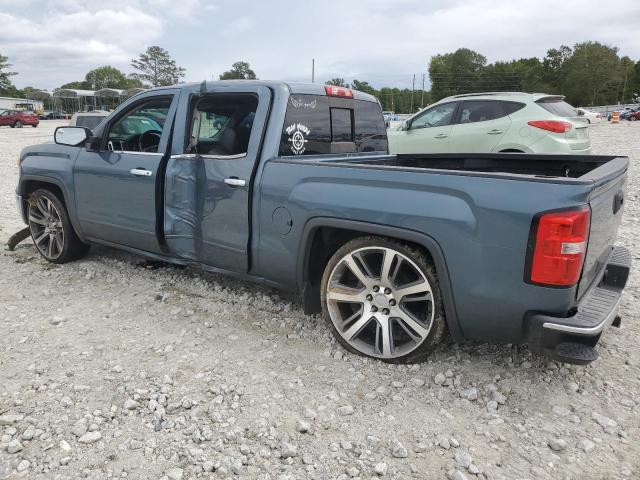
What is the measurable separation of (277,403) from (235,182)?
1549 mm

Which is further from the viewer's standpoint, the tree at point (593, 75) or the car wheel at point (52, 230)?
the tree at point (593, 75)

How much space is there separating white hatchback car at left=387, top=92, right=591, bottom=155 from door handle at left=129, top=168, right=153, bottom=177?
5.65 metres

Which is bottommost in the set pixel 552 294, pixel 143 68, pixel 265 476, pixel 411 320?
pixel 265 476

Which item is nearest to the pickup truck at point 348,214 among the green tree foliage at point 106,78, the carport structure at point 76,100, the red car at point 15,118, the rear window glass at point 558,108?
the rear window glass at point 558,108

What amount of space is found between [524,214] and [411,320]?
0.95 metres

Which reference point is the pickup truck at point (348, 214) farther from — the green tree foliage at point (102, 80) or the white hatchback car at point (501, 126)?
the green tree foliage at point (102, 80)

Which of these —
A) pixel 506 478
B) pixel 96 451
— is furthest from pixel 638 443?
pixel 96 451

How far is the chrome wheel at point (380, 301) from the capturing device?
10.2ft

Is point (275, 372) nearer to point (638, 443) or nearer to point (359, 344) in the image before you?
point (359, 344)

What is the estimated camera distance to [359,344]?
3.34 m

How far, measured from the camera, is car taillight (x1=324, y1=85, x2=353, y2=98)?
412 cm

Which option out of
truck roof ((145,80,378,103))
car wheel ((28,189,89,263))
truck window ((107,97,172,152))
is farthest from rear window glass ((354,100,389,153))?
car wheel ((28,189,89,263))

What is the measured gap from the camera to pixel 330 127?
4.12 m

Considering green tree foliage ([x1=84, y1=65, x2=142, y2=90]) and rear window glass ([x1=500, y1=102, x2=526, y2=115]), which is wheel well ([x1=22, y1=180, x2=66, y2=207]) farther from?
green tree foliage ([x1=84, y1=65, x2=142, y2=90])
